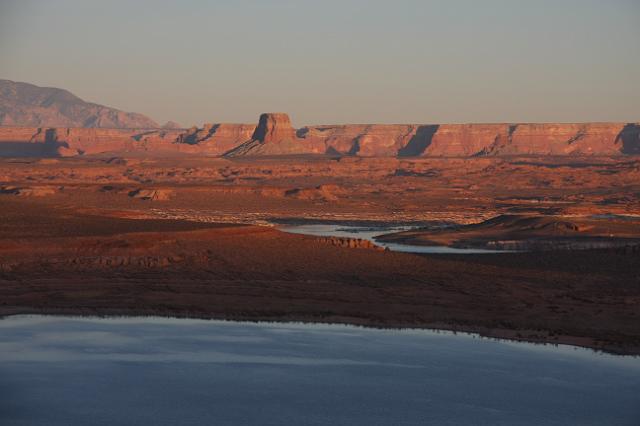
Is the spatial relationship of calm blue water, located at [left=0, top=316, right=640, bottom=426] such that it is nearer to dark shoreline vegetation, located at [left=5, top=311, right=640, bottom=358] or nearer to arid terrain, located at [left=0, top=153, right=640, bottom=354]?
dark shoreline vegetation, located at [left=5, top=311, right=640, bottom=358]

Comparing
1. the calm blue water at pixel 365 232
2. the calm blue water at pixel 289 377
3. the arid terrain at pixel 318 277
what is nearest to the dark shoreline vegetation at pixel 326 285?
the arid terrain at pixel 318 277

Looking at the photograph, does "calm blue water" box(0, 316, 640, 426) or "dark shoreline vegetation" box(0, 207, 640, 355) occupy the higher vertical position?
"dark shoreline vegetation" box(0, 207, 640, 355)

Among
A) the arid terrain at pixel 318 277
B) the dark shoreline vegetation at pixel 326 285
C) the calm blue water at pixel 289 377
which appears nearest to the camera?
the calm blue water at pixel 289 377

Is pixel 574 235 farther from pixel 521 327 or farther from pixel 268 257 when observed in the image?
pixel 521 327

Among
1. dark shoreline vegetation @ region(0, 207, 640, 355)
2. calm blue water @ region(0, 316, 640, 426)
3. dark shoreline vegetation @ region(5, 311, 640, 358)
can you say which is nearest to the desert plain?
dark shoreline vegetation @ region(0, 207, 640, 355)

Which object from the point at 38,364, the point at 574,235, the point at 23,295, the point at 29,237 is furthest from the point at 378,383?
the point at 574,235

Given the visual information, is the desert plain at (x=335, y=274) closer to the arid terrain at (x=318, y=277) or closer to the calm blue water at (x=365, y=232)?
the arid terrain at (x=318, y=277)
